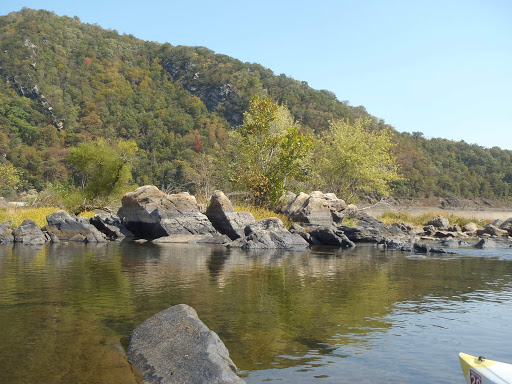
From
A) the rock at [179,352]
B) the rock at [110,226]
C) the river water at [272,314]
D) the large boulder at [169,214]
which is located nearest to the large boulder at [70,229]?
the rock at [110,226]

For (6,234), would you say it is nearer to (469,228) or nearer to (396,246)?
(396,246)

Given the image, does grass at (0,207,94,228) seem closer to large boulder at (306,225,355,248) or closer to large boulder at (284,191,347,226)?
large boulder at (284,191,347,226)

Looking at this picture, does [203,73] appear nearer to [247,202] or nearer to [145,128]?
[145,128]

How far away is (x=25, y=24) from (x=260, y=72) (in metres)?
58.6

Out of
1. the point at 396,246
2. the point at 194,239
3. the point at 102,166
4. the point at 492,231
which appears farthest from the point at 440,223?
the point at 102,166

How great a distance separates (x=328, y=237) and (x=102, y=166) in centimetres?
1958

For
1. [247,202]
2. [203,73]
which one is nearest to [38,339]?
[247,202]

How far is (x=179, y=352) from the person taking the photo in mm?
7055

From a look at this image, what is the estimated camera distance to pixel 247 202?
35.2 m

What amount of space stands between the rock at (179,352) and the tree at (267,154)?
84.9 ft

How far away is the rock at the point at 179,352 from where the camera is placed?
20.7 ft

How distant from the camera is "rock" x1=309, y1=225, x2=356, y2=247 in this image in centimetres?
2836

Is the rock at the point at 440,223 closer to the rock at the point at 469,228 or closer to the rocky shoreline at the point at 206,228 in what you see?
the rock at the point at 469,228

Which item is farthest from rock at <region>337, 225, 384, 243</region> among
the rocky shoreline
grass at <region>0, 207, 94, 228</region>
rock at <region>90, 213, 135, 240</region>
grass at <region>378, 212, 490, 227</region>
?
grass at <region>0, 207, 94, 228</region>
